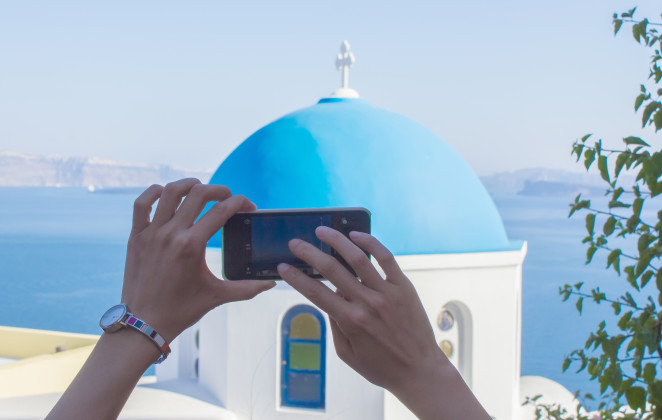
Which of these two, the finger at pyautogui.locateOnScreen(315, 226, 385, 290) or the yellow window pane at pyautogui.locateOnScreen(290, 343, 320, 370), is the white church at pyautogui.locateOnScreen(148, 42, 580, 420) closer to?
the yellow window pane at pyautogui.locateOnScreen(290, 343, 320, 370)

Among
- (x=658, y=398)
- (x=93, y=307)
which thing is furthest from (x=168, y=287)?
(x=93, y=307)

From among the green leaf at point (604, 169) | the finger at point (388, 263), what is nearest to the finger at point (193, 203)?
the finger at point (388, 263)

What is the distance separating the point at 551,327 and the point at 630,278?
30214 mm

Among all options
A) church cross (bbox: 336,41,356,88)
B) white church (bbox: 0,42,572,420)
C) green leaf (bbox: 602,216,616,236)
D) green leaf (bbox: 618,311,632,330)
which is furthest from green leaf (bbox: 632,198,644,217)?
church cross (bbox: 336,41,356,88)

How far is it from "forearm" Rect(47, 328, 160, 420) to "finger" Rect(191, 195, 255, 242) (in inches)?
7.7

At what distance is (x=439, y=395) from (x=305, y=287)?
0.26 meters

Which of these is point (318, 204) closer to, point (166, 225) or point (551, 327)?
point (166, 225)

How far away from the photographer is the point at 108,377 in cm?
104

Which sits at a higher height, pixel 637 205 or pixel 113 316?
pixel 637 205

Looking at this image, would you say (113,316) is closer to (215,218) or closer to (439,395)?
(215,218)

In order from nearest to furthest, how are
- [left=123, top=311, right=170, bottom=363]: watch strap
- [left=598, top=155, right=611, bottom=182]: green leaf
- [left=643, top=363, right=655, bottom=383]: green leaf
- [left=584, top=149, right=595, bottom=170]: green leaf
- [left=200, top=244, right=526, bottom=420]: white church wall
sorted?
[left=123, top=311, right=170, bottom=363]: watch strap
[left=643, top=363, right=655, bottom=383]: green leaf
[left=598, top=155, right=611, bottom=182]: green leaf
[left=584, top=149, right=595, bottom=170]: green leaf
[left=200, top=244, right=526, bottom=420]: white church wall

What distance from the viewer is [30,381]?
10883mm

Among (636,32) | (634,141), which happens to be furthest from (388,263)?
(636,32)

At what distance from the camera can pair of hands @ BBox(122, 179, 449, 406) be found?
3.18ft
